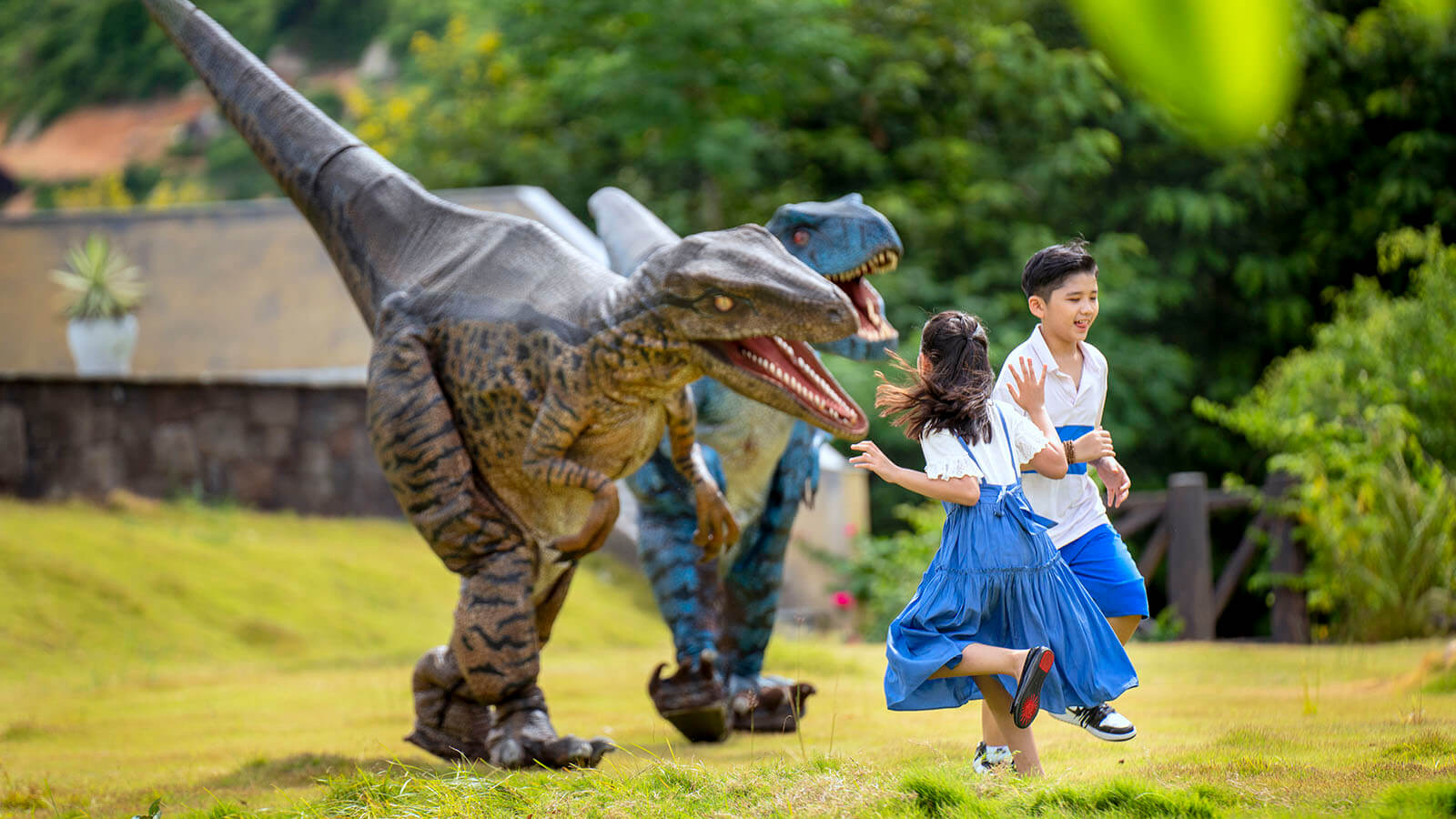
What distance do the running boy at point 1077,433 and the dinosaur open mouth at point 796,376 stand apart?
408 mm

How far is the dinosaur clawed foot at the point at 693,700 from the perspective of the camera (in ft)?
13.4

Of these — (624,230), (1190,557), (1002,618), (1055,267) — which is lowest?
(1190,557)

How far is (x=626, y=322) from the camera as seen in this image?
11.3 ft

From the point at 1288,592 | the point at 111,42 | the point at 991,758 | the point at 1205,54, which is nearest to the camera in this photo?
the point at 1205,54

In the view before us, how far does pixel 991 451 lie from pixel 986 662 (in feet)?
1.50

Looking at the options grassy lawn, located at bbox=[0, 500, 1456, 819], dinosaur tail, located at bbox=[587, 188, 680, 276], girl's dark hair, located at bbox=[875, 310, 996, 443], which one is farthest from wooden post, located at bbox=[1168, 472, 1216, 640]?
girl's dark hair, located at bbox=[875, 310, 996, 443]

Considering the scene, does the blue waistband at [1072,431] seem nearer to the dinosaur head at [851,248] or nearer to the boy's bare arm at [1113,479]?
the boy's bare arm at [1113,479]

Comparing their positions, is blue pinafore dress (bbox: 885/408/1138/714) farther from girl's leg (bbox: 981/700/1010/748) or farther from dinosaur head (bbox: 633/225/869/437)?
dinosaur head (bbox: 633/225/869/437)

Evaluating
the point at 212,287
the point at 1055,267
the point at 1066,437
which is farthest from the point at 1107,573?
the point at 212,287

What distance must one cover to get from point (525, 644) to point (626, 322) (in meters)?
0.91

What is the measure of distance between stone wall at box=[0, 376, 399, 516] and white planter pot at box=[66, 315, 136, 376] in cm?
391

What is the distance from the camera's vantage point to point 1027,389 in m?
3.07

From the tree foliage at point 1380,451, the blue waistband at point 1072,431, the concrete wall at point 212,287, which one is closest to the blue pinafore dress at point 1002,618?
the blue waistband at point 1072,431

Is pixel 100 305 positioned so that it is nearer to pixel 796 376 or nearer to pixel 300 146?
pixel 300 146
